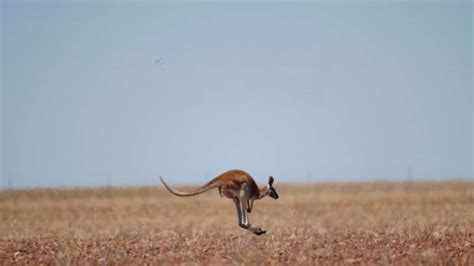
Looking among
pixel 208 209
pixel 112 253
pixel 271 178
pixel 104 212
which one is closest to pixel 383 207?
pixel 208 209

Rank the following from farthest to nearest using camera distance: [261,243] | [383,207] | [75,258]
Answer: [383,207]
[261,243]
[75,258]

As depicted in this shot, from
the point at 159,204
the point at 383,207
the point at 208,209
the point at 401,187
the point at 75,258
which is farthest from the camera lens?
the point at 401,187

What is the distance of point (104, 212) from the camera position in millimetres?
37375

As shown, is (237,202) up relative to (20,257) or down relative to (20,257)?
up

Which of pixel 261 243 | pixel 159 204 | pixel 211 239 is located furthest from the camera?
pixel 159 204

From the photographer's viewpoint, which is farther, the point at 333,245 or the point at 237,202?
the point at 237,202

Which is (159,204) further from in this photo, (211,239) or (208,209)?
(211,239)

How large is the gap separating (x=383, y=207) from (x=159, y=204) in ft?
44.4

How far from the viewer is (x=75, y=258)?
47.3 ft

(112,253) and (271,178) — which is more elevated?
(271,178)

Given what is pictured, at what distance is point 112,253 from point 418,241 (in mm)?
5986

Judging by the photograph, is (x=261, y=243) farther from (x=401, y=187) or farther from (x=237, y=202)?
(x=401, y=187)

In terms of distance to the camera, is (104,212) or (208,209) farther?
(208,209)

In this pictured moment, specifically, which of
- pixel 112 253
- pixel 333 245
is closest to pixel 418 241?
pixel 333 245
